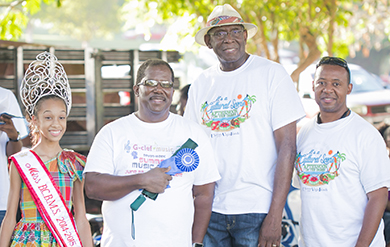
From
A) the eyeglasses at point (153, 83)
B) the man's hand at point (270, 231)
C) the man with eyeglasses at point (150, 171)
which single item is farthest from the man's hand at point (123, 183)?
the man's hand at point (270, 231)

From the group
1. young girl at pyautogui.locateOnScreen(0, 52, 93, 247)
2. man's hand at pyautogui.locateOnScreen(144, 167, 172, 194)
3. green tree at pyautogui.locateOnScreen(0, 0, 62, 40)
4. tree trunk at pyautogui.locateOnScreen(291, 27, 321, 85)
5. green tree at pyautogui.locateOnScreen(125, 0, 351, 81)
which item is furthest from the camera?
green tree at pyautogui.locateOnScreen(125, 0, 351, 81)

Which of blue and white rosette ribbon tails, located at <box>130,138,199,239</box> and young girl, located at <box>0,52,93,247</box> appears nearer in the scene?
blue and white rosette ribbon tails, located at <box>130,138,199,239</box>

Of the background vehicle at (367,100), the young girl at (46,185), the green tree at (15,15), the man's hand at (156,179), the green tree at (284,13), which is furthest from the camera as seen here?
the background vehicle at (367,100)

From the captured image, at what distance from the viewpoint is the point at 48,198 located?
2635 mm

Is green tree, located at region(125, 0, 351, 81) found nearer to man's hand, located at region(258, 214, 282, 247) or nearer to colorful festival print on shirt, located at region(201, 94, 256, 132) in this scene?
colorful festival print on shirt, located at region(201, 94, 256, 132)

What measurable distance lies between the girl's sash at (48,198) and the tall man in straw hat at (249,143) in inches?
36.5

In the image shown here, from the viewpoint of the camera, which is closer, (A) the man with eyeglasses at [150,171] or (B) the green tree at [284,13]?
(A) the man with eyeglasses at [150,171]

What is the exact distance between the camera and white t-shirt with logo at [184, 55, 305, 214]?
2.77m

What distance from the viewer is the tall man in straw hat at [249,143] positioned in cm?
273

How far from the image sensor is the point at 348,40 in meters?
10.4

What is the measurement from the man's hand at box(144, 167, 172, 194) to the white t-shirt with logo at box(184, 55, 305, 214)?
1.74 ft

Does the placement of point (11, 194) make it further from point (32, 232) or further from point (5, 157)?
point (5, 157)

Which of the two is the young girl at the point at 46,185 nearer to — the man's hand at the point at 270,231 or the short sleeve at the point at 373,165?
the man's hand at the point at 270,231

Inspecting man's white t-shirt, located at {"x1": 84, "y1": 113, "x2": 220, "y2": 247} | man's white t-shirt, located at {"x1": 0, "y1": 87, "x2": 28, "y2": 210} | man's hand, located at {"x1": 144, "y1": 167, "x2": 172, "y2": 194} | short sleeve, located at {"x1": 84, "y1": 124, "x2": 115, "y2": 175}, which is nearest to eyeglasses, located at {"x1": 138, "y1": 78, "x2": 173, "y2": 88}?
man's white t-shirt, located at {"x1": 84, "y1": 113, "x2": 220, "y2": 247}
